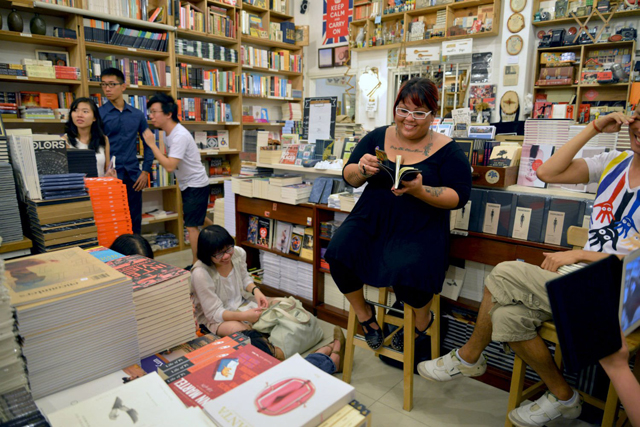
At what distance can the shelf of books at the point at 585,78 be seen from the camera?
450 cm

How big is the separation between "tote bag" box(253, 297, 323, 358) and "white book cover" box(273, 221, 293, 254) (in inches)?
26.5

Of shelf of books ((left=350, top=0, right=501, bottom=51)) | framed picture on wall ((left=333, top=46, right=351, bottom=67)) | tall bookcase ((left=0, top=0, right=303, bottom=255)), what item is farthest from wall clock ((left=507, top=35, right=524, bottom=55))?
tall bookcase ((left=0, top=0, right=303, bottom=255))

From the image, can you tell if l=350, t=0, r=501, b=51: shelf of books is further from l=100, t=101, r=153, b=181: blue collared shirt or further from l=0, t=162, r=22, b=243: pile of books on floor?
l=0, t=162, r=22, b=243: pile of books on floor

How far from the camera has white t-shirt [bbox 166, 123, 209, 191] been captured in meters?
3.31

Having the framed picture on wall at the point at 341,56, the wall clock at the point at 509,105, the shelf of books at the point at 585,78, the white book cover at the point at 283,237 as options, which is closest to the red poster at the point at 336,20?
the framed picture on wall at the point at 341,56

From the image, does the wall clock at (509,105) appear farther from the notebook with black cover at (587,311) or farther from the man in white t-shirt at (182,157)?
the notebook with black cover at (587,311)

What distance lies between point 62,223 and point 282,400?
5.39 ft

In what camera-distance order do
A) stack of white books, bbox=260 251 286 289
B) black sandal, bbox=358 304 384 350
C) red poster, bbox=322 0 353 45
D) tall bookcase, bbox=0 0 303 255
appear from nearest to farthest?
1. black sandal, bbox=358 304 384 350
2. stack of white books, bbox=260 251 286 289
3. tall bookcase, bbox=0 0 303 255
4. red poster, bbox=322 0 353 45

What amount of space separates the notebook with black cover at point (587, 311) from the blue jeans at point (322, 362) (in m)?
1.43

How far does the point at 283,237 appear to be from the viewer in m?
3.22

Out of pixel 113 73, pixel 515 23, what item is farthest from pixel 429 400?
pixel 515 23

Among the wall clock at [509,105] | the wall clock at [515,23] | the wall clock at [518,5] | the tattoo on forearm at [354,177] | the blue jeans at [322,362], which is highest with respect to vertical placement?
the wall clock at [518,5]

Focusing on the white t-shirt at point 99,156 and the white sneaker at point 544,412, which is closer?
the white sneaker at point 544,412

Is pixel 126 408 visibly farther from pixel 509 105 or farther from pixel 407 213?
pixel 509 105
